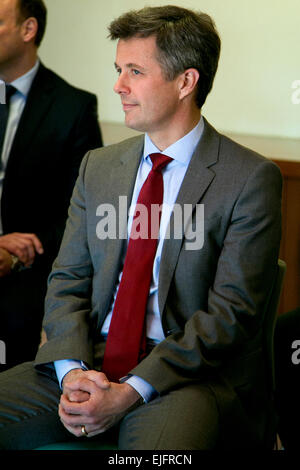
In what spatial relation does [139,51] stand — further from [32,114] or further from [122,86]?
[32,114]

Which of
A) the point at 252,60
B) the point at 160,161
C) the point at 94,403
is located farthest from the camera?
the point at 252,60

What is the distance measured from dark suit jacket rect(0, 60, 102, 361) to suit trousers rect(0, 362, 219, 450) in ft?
3.23

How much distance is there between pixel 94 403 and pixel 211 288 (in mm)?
452

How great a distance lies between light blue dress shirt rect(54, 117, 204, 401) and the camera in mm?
1759

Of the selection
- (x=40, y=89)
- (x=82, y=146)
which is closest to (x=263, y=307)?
(x=82, y=146)

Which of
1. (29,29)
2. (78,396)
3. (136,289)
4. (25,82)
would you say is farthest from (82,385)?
(29,29)

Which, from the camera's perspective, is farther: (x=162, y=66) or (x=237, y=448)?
(x=162, y=66)

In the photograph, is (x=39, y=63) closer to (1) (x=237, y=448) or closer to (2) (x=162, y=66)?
(2) (x=162, y=66)

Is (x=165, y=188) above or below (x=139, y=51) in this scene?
below

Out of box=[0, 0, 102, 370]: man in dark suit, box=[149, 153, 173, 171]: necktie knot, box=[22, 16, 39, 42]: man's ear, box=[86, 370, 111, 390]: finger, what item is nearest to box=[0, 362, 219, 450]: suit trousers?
box=[86, 370, 111, 390]: finger

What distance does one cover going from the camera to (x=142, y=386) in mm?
1608

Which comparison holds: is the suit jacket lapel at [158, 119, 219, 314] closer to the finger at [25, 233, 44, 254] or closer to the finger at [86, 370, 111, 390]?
the finger at [86, 370, 111, 390]

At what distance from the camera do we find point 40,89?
2785 mm
